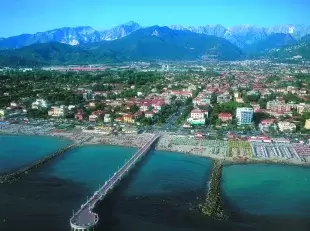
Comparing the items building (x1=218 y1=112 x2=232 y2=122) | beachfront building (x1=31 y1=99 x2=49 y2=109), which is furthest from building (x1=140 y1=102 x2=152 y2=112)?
beachfront building (x1=31 y1=99 x2=49 y2=109)

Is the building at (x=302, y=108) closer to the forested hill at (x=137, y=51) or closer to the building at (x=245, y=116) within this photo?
the building at (x=245, y=116)

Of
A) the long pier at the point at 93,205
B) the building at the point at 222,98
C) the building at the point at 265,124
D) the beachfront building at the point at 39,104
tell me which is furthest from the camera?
the building at the point at 222,98

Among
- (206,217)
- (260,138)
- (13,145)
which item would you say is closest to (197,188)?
(206,217)

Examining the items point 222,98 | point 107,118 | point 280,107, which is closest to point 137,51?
point 222,98

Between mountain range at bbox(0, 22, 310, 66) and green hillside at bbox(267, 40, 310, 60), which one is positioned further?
mountain range at bbox(0, 22, 310, 66)

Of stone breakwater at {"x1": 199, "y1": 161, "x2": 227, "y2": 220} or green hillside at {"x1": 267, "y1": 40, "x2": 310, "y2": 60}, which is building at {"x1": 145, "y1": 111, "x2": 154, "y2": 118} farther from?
green hillside at {"x1": 267, "y1": 40, "x2": 310, "y2": 60}

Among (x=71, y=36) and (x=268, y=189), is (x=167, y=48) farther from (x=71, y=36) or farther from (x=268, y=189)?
(x=268, y=189)

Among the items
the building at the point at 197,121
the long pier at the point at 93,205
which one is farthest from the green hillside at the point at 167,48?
the long pier at the point at 93,205
